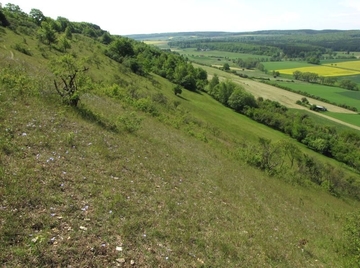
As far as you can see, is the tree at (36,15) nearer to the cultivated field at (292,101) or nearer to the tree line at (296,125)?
the tree line at (296,125)

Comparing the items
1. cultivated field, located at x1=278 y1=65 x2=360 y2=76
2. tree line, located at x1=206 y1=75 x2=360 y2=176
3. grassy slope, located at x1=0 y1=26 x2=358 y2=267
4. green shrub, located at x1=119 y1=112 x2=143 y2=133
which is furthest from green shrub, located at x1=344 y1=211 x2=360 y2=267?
cultivated field, located at x1=278 y1=65 x2=360 y2=76

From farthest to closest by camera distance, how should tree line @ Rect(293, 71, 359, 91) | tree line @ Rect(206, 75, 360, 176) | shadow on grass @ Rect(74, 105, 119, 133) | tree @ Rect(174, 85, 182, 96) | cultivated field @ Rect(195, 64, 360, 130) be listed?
tree line @ Rect(293, 71, 359, 91)
cultivated field @ Rect(195, 64, 360, 130)
tree @ Rect(174, 85, 182, 96)
tree line @ Rect(206, 75, 360, 176)
shadow on grass @ Rect(74, 105, 119, 133)

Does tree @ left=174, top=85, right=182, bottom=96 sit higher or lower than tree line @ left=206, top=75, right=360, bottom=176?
higher

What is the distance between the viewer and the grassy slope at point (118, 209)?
292 inches

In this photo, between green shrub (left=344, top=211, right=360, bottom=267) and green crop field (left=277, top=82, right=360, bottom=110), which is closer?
green shrub (left=344, top=211, right=360, bottom=267)

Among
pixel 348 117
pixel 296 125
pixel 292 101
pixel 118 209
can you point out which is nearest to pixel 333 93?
pixel 292 101

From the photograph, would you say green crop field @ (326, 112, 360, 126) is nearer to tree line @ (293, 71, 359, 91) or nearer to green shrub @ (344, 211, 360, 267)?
tree line @ (293, 71, 359, 91)

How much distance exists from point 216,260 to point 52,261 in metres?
5.23

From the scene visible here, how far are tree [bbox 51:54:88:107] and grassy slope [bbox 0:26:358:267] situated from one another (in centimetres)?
86

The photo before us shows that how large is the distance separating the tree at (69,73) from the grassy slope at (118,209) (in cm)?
86

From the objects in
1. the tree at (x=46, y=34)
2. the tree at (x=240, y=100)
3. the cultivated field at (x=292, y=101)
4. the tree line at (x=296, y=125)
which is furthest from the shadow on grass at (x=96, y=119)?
the cultivated field at (x=292, y=101)

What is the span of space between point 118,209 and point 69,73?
12.3 meters

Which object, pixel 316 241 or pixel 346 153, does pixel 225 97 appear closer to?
pixel 346 153

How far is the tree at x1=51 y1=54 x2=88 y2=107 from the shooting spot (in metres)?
17.5
